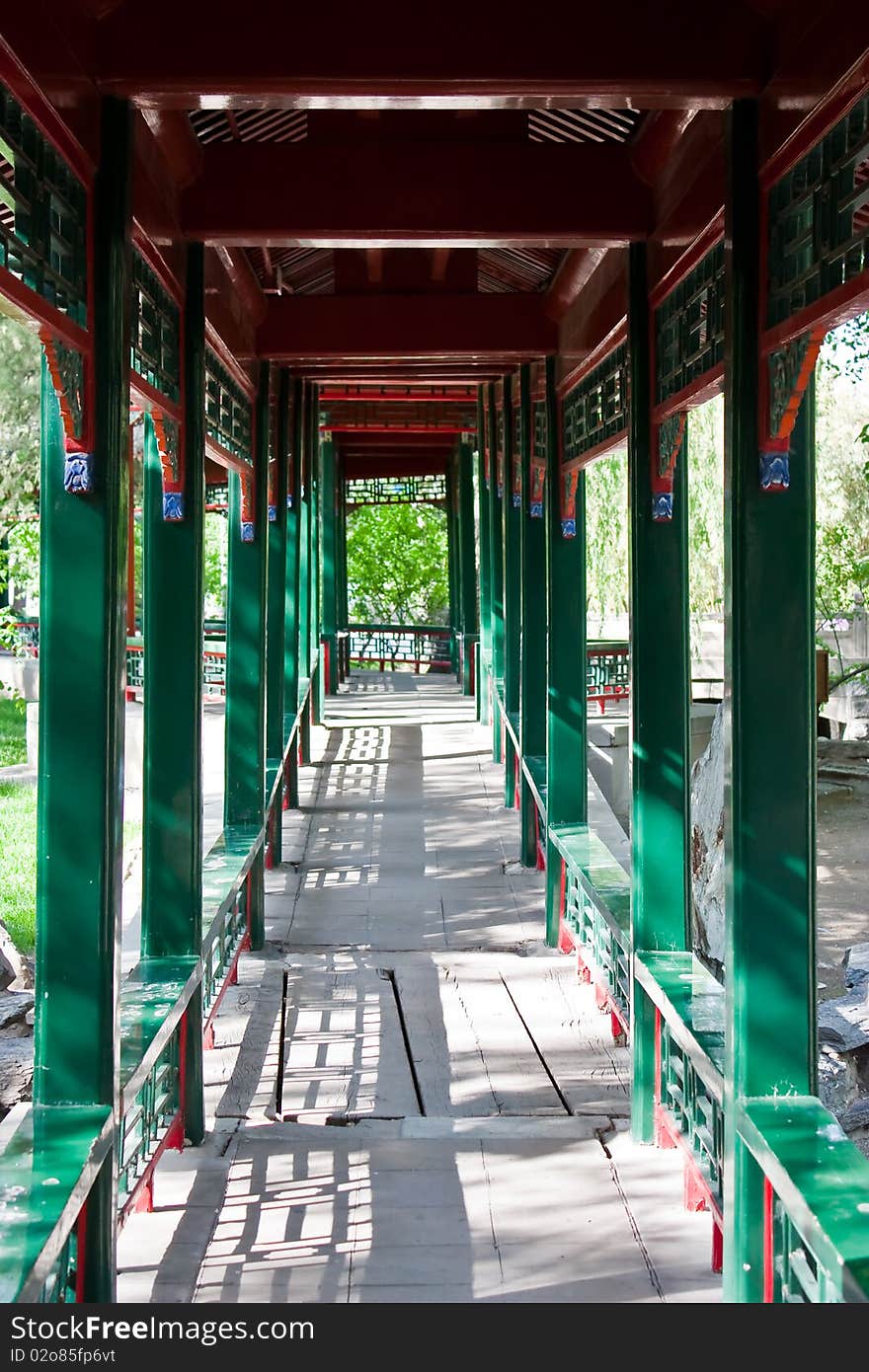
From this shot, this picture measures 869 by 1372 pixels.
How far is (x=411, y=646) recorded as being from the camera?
29797mm

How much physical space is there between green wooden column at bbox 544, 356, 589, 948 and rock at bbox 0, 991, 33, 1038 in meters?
3.29

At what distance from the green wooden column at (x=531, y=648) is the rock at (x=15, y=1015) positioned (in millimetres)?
4132

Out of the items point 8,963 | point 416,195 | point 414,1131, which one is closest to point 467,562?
point 8,963

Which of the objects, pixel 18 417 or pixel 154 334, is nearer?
pixel 154 334

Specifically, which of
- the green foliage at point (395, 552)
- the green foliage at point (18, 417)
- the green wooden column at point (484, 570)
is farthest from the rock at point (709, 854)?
the green foliage at point (395, 552)

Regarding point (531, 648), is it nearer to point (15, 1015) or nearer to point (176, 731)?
point (15, 1015)

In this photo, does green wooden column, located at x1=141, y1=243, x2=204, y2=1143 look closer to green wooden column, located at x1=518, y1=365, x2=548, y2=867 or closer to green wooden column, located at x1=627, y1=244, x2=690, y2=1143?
green wooden column, located at x1=627, y1=244, x2=690, y2=1143

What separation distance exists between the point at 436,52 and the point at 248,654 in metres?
5.25

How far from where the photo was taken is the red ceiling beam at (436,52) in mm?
3811

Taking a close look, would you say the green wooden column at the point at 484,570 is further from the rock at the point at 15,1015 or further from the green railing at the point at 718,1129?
the green railing at the point at 718,1129

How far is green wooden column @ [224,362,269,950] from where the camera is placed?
28.5ft

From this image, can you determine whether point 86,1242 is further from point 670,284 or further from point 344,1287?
point 670,284
